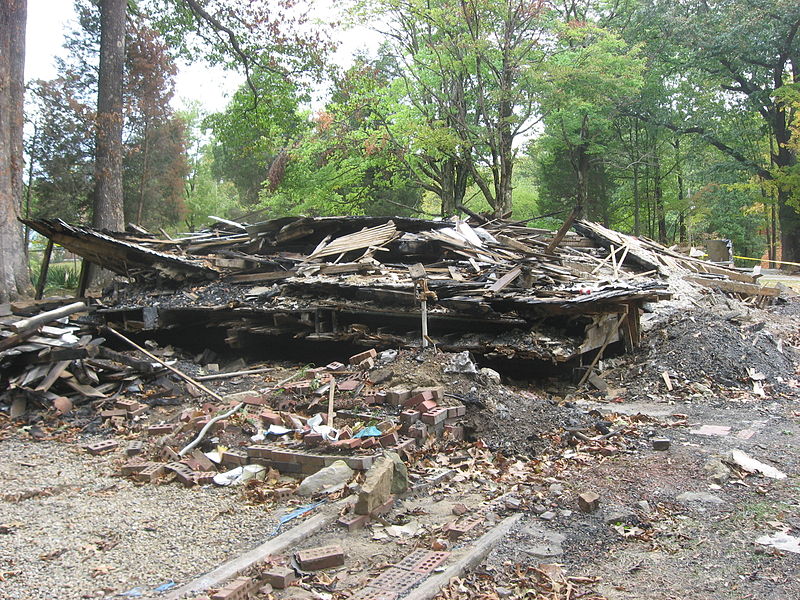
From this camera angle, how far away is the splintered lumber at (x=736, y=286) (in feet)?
41.9

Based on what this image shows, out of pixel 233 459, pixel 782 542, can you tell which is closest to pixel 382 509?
pixel 233 459

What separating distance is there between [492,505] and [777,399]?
550cm

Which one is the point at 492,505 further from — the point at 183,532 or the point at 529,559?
the point at 183,532

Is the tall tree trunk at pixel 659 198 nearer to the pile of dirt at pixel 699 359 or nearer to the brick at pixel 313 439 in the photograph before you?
the pile of dirt at pixel 699 359

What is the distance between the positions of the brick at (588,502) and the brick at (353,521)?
1598 mm

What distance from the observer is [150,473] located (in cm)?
538

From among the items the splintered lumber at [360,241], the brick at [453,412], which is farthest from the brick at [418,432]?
the splintered lumber at [360,241]

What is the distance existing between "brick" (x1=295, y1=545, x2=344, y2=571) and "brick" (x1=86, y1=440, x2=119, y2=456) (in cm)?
367

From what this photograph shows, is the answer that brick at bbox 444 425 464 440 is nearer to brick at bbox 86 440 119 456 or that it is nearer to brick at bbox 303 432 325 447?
brick at bbox 303 432 325 447

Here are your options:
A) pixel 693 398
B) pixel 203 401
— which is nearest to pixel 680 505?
pixel 693 398

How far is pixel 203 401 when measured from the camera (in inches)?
318

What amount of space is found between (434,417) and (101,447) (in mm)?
3621

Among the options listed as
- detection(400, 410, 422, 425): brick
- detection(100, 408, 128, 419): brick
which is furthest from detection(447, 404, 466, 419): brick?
detection(100, 408, 128, 419): brick

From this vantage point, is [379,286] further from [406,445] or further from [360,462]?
[360,462]
